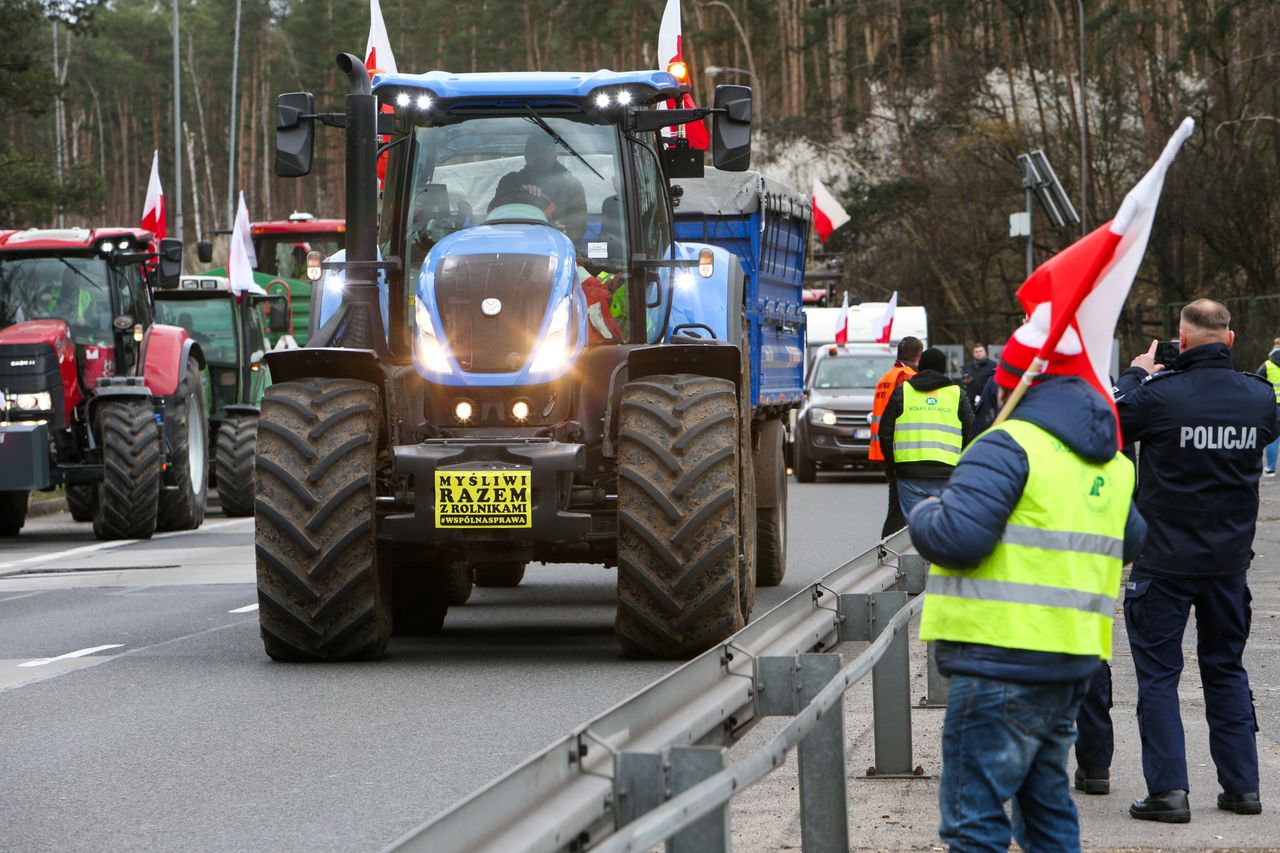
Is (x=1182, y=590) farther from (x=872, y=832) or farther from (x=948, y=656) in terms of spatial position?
(x=948, y=656)

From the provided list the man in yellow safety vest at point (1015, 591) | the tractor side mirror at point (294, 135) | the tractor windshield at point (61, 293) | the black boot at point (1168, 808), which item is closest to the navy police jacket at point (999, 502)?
the man in yellow safety vest at point (1015, 591)

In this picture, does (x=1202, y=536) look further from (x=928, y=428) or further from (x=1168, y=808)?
(x=928, y=428)

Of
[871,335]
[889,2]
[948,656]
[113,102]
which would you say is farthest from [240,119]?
[948,656]

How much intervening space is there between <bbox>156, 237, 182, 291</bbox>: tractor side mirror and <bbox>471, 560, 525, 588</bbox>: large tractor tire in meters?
6.71

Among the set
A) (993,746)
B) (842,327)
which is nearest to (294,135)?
(993,746)

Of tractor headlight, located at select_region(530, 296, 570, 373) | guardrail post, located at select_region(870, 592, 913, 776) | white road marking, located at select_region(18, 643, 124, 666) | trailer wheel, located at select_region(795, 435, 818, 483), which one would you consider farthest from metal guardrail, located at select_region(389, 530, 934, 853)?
trailer wheel, located at select_region(795, 435, 818, 483)

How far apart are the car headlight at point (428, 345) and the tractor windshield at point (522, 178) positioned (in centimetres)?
65

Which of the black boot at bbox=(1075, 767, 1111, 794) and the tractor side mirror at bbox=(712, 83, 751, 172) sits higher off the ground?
the tractor side mirror at bbox=(712, 83, 751, 172)

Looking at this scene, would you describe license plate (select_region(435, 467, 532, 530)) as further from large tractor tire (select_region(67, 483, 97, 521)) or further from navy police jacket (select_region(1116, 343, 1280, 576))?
large tractor tire (select_region(67, 483, 97, 521))

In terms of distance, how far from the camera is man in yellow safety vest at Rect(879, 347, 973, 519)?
14.7 meters

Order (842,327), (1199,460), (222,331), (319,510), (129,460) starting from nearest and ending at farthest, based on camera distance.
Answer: (1199,460) → (319,510) → (129,460) → (222,331) → (842,327)

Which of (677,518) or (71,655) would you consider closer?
(677,518)

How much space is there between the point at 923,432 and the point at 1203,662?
7155mm

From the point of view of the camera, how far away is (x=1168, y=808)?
7195 millimetres
